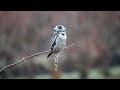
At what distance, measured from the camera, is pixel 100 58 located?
127 inches

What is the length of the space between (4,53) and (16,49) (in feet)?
0.46

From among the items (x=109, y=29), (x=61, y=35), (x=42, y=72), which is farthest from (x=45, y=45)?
(x=109, y=29)

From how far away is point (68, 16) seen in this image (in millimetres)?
3209

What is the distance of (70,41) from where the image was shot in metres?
3.11

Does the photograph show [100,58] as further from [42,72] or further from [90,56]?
[42,72]

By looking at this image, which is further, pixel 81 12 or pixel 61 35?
pixel 81 12

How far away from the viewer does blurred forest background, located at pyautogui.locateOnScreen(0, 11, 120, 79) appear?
10.3 ft

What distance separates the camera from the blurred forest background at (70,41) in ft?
10.3

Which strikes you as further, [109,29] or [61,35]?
[109,29]
